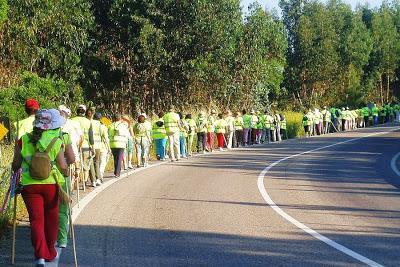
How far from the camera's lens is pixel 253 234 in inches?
436

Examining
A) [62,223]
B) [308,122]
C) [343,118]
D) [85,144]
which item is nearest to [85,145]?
[85,144]

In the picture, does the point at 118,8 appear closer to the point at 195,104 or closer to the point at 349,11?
the point at 195,104

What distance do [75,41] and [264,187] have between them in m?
23.9

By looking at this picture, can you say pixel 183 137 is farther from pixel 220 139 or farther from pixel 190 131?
pixel 220 139

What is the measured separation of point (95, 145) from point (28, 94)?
48.7ft

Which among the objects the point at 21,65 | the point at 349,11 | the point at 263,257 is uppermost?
the point at 349,11

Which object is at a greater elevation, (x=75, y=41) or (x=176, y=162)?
(x=75, y=41)

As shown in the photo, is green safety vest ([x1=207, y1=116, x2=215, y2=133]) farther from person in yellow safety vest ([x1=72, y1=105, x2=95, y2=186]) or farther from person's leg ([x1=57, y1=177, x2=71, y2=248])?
person's leg ([x1=57, y1=177, x2=71, y2=248])

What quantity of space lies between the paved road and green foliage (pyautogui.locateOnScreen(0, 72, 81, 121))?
420 inches

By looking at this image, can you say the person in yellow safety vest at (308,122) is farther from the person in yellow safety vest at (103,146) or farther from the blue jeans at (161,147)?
the person in yellow safety vest at (103,146)

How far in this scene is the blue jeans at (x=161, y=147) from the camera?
27.2m

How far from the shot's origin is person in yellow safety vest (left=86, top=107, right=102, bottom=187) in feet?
57.4

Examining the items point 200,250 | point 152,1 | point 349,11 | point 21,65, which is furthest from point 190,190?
point 349,11

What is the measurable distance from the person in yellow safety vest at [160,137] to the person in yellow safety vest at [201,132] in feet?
12.9
